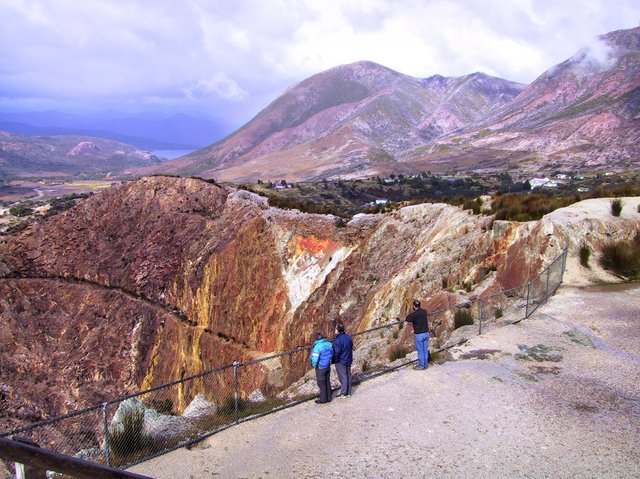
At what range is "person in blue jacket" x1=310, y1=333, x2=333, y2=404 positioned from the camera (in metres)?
10.3

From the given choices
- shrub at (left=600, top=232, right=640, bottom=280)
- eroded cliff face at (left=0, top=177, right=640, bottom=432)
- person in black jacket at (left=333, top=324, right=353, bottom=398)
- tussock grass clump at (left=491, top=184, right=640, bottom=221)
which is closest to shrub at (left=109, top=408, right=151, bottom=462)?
person in black jacket at (left=333, top=324, right=353, bottom=398)

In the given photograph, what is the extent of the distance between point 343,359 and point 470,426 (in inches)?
107

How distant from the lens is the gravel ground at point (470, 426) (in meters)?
8.05

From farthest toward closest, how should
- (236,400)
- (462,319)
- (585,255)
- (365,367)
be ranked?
1. (585,255)
2. (462,319)
3. (365,367)
4. (236,400)

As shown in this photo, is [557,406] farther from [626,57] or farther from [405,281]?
[626,57]

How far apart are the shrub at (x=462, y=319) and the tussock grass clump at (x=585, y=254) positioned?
531 centimetres

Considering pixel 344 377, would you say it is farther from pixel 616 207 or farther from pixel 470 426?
pixel 616 207

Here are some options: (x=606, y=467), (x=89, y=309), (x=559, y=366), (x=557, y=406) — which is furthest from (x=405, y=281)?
(x=89, y=309)

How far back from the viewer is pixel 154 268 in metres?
40.8

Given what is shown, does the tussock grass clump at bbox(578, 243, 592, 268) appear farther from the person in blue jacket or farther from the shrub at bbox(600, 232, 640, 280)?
the person in blue jacket

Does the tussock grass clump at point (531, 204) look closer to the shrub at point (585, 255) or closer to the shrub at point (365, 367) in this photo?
the shrub at point (585, 255)

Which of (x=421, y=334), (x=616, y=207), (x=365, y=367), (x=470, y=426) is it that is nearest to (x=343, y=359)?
(x=421, y=334)

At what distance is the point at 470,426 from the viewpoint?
918 centimetres

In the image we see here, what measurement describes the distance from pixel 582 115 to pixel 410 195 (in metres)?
105
